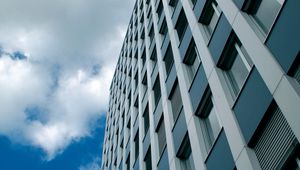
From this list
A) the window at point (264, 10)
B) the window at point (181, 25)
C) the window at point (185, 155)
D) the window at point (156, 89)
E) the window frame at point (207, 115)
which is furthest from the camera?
the window at point (156, 89)

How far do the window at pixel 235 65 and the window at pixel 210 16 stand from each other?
2858 mm

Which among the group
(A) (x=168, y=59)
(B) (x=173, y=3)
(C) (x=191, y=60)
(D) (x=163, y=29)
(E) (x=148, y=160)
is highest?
(B) (x=173, y=3)

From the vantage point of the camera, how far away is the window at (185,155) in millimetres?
15977

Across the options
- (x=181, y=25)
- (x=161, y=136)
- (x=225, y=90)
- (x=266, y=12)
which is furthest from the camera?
(x=181, y=25)

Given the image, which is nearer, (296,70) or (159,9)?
Answer: (296,70)

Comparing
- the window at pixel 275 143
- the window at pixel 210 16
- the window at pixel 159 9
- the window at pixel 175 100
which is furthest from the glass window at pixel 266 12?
the window at pixel 159 9

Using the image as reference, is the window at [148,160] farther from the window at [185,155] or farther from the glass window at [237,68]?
the glass window at [237,68]

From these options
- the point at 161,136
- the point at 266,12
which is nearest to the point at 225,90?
the point at 266,12

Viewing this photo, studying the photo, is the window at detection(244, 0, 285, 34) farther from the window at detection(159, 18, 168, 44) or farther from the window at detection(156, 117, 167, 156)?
the window at detection(159, 18, 168, 44)

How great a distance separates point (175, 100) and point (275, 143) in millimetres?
9269

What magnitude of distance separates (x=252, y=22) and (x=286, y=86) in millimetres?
3700

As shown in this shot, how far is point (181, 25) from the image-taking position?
73.3 feet

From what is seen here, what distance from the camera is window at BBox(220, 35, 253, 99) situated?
44.0ft

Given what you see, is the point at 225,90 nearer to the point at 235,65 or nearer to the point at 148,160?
the point at 235,65
